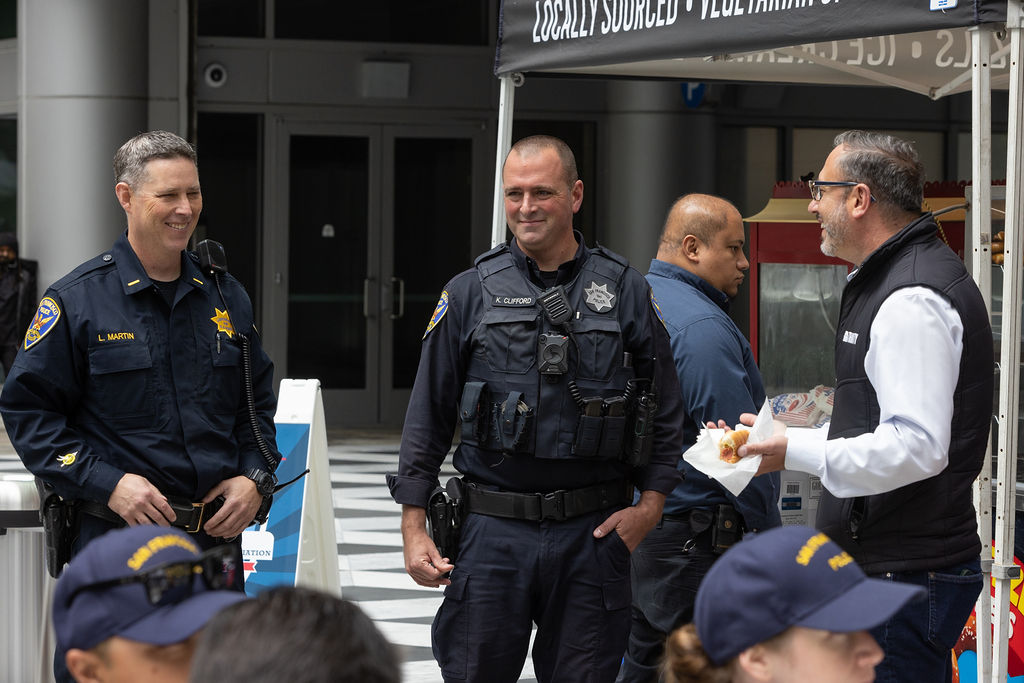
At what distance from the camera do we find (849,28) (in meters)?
4.11

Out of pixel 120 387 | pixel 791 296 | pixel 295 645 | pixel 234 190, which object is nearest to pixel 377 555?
pixel 791 296

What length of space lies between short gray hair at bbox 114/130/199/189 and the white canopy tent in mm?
1707

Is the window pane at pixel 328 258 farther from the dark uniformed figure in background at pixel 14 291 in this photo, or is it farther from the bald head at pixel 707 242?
the bald head at pixel 707 242

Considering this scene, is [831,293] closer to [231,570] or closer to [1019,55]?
[1019,55]

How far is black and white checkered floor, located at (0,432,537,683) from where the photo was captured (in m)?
6.51

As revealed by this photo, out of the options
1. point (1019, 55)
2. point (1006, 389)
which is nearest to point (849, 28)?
point (1019, 55)

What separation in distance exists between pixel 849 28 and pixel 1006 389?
114 centimetres

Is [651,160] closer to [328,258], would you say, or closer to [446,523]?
[328,258]

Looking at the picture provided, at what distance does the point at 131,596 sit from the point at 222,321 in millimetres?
1871

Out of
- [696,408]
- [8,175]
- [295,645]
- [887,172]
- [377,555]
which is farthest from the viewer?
[8,175]

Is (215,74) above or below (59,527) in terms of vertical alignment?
above

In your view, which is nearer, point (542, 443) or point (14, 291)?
point (542, 443)

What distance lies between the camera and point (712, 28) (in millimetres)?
4648

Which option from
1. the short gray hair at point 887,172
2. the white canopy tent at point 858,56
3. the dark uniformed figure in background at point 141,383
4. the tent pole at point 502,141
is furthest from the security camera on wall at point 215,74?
the short gray hair at point 887,172
